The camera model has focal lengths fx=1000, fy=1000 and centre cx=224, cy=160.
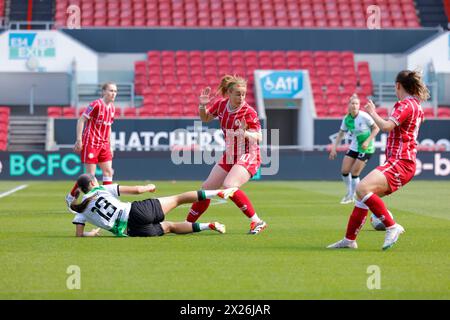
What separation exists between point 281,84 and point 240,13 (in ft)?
18.1

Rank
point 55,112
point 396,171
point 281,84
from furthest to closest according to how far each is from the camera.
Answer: point 281,84 < point 55,112 < point 396,171

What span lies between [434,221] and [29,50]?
73.8 feet

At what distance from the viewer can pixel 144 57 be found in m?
36.4

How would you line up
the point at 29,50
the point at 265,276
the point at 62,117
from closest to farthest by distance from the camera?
the point at 265,276
the point at 62,117
the point at 29,50

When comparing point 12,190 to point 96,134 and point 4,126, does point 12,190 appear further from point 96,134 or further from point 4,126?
point 4,126

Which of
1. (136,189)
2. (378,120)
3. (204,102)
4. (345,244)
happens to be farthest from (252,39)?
(378,120)

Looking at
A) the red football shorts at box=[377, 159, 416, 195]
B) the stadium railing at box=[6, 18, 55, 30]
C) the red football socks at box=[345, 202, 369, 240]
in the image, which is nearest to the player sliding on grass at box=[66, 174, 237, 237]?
the red football socks at box=[345, 202, 369, 240]

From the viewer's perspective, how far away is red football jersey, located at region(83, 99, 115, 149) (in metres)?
16.9

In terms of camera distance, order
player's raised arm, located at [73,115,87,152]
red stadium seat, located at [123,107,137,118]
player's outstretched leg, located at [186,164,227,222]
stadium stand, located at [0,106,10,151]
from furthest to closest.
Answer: red stadium seat, located at [123,107,137,118] < stadium stand, located at [0,106,10,151] < player's raised arm, located at [73,115,87,152] < player's outstretched leg, located at [186,164,227,222]

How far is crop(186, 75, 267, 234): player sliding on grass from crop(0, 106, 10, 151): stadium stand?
20194mm

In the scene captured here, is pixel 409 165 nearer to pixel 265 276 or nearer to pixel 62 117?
pixel 265 276

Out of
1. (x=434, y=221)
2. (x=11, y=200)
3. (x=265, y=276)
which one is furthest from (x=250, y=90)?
(x=265, y=276)

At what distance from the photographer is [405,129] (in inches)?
428

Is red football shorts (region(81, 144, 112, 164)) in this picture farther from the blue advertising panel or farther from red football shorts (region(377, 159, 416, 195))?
the blue advertising panel
